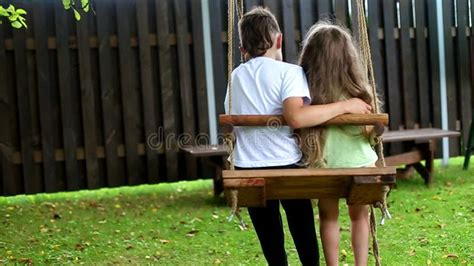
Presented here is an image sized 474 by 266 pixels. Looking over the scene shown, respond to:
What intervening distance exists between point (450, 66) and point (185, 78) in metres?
2.92

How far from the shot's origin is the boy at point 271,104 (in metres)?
3.74

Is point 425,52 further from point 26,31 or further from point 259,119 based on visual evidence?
point 259,119

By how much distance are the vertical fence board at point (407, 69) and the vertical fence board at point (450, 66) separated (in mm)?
379

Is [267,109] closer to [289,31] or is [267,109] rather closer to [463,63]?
[289,31]

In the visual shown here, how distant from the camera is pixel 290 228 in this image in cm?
397

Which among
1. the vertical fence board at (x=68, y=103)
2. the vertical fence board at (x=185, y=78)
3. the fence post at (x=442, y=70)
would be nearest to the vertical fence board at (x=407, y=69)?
the fence post at (x=442, y=70)

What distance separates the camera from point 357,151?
3932 millimetres

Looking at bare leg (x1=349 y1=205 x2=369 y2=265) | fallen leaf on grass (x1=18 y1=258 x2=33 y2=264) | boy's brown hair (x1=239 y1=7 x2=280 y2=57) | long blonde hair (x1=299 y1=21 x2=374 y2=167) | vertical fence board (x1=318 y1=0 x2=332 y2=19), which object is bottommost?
fallen leaf on grass (x1=18 y1=258 x2=33 y2=264)

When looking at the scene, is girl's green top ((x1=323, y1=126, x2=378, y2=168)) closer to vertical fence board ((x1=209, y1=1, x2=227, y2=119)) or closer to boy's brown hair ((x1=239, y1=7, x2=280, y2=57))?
boy's brown hair ((x1=239, y1=7, x2=280, y2=57))

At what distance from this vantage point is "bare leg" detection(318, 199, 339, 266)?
4.03m

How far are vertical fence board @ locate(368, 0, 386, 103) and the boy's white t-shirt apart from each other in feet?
16.0

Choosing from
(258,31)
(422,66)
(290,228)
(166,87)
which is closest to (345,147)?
(290,228)

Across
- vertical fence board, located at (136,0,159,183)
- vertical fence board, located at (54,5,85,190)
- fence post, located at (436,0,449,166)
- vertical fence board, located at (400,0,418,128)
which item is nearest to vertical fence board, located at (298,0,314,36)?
vertical fence board, located at (400,0,418,128)

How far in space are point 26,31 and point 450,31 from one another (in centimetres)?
447
